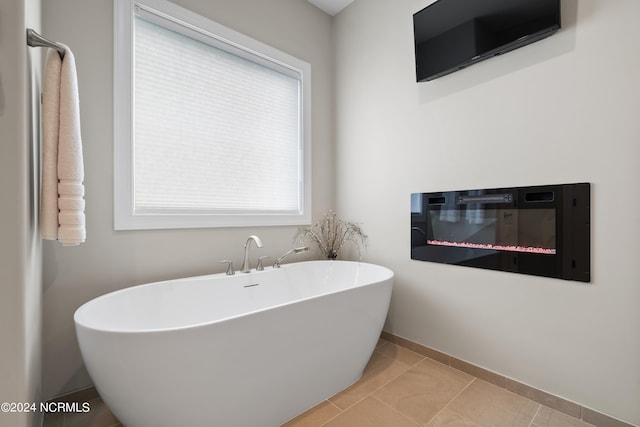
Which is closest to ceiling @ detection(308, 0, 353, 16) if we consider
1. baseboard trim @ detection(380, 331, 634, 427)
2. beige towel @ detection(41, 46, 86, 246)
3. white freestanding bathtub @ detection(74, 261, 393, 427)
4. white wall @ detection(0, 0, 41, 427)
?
beige towel @ detection(41, 46, 86, 246)

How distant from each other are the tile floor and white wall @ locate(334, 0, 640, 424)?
0.15m

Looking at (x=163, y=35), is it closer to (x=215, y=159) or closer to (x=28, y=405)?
(x=215, y=159)

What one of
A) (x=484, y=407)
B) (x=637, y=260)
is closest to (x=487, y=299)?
(x=484, y=407)

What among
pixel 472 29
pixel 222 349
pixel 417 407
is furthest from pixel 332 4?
pixel 417 407

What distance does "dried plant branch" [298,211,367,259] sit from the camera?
8.64ft

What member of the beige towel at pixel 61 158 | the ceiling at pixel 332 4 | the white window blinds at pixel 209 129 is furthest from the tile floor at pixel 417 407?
the ceiling at pixel 332 4

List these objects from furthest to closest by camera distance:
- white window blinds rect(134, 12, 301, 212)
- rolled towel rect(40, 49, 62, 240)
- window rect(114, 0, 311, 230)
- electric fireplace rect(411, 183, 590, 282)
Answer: white window blinds rect(134, 12, 301, 212) → window rect(114, 0, 311, 230) → electric fireplace rect(411, 183, 590, 282) → rolled towel rect(40, 49, 62, 240)

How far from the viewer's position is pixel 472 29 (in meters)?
1.75

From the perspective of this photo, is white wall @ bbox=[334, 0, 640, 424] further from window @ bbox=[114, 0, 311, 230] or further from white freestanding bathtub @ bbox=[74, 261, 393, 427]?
window @ bbox=[114, 0, 311, 230]

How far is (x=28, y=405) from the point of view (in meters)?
0.95

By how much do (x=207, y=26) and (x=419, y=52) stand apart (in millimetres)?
1523

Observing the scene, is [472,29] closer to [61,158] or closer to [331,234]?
[331,234]

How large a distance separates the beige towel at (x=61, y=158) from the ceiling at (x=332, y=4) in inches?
88.1

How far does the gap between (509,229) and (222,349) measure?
1.68 meters
